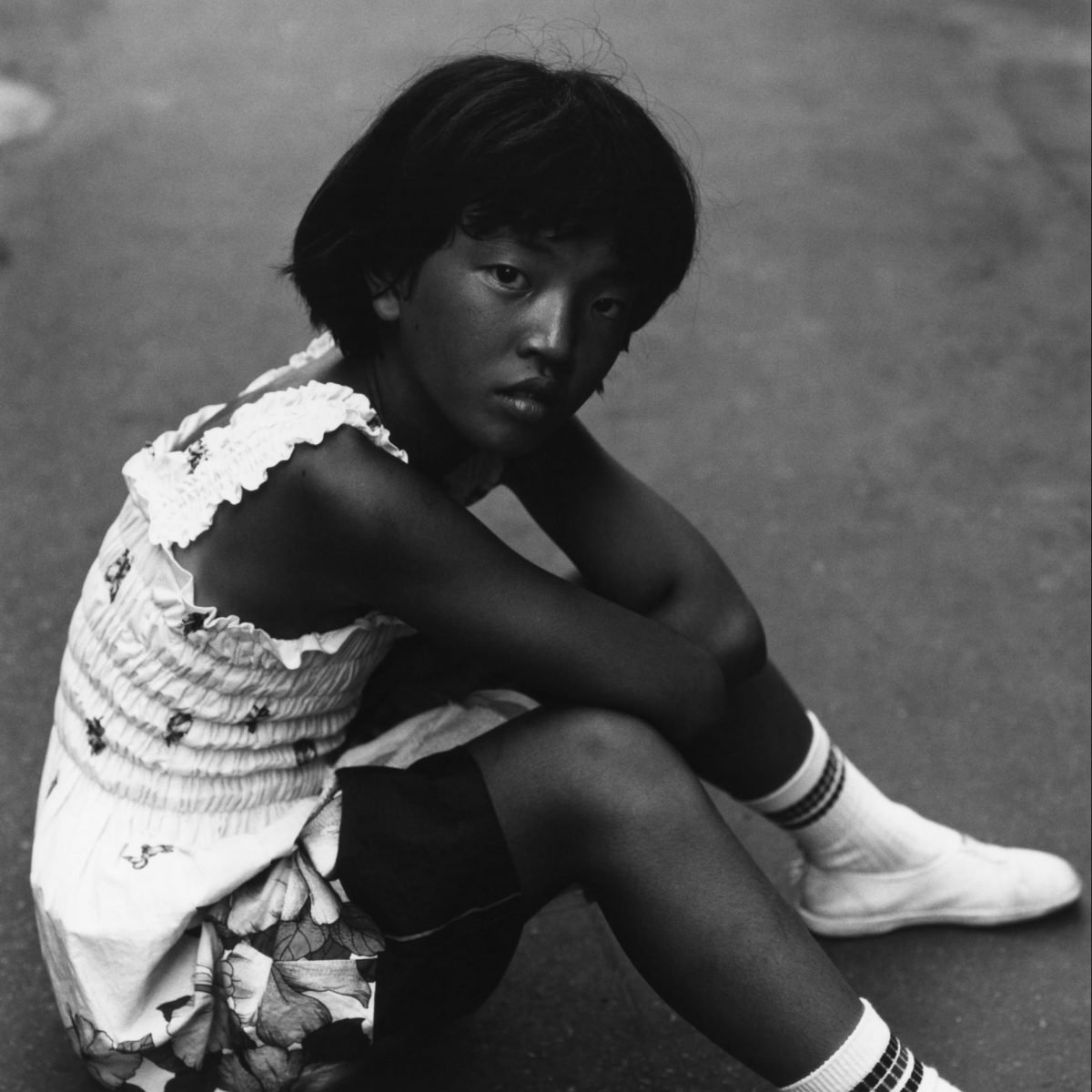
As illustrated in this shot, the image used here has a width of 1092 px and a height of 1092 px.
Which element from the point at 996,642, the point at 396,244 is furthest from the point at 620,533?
the point at 996,642

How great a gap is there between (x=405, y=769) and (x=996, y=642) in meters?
1.38

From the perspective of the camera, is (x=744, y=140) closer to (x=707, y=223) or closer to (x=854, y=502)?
(x=707, y=223)

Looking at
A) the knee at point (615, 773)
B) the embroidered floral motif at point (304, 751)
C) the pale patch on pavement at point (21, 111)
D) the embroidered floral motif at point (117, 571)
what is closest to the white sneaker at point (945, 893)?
the knee at point (615, 773)

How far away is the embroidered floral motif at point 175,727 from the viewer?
180 cm

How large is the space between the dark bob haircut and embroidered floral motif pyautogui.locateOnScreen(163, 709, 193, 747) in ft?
1.49

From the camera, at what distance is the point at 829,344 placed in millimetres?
3785

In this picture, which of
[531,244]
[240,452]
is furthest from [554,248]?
[240,452]

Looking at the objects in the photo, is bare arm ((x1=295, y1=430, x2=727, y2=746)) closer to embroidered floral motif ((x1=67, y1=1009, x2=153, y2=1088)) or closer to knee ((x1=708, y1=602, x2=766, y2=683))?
knee ((x1=708, y1=602, x2=766, y2=683))

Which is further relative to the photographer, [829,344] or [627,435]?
[829,344]

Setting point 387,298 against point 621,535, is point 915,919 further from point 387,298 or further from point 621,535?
point 387,298

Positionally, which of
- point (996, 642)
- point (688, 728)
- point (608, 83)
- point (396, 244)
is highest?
point (608, 83)

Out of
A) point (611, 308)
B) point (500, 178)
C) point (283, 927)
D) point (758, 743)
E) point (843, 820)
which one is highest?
point (500, 178)

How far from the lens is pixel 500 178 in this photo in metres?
1.73

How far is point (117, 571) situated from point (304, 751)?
→ 27 centimetres
